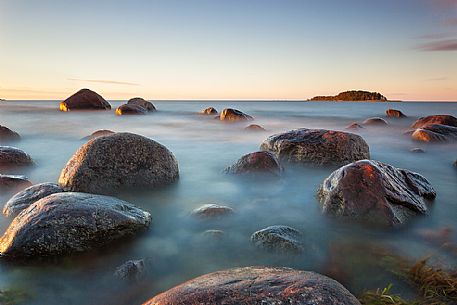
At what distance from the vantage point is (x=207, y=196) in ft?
21.7

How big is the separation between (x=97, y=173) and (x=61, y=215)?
188 cm

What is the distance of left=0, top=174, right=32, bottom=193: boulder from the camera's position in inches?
249

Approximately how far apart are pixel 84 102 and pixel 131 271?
27.3m

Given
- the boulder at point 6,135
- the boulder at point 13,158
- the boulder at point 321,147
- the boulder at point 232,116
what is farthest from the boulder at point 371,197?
the boulder at point 232,116

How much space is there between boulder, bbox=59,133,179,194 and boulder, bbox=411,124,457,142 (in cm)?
1037

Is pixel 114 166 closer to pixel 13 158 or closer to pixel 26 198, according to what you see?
pixel 26 198

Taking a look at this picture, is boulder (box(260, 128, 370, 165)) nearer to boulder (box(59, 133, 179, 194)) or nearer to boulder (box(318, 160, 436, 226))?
boulder (box(318, 160, 436, 226))

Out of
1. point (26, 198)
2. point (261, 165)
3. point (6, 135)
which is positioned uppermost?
point (261, 165)

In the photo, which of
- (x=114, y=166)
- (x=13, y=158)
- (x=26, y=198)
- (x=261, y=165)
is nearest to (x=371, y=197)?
(x=261, y=165)

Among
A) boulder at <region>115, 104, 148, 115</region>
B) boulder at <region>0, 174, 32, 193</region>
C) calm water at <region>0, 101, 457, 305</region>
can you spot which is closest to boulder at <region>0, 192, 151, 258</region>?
calm water at <region>0, 101, 457, 305</region>

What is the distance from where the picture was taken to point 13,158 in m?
8.55

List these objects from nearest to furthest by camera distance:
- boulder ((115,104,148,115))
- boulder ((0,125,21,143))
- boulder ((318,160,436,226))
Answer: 1. boulder ((318,160,436,226))
2. boulder ((0,125,21,143))
3. boulder ((115,104,148,115))

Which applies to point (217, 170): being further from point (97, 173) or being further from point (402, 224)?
point (402, 224)

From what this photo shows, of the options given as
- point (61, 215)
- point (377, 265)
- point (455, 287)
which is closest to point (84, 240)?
point (61, 215)
